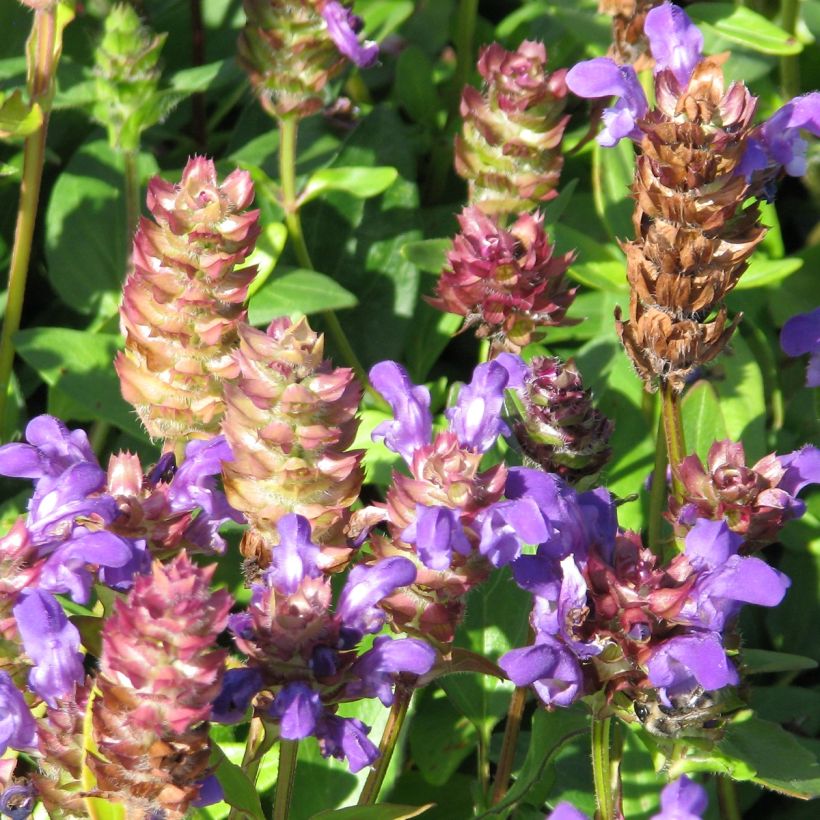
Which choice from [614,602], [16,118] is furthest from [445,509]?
[16,118]

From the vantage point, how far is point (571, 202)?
288 centimetres

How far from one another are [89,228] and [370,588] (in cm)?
149

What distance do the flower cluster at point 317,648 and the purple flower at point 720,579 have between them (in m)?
0.33

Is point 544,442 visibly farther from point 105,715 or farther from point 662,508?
point 105,715

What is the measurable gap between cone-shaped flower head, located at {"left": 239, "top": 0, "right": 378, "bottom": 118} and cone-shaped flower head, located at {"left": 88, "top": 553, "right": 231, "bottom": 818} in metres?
1.36

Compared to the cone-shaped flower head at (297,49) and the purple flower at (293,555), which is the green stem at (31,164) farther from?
the purple flower at (293,555)

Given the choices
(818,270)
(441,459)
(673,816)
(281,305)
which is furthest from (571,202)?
(673,816)

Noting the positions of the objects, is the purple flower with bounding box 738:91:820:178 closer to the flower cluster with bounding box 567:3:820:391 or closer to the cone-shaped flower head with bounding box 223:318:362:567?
the flower cluster with bounding box 567:3:820:391

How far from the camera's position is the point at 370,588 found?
1.33 metres

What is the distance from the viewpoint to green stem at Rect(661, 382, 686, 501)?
1825 millimetres

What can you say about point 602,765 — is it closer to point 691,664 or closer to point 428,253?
point 691,664

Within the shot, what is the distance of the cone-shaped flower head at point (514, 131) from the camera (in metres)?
2.15

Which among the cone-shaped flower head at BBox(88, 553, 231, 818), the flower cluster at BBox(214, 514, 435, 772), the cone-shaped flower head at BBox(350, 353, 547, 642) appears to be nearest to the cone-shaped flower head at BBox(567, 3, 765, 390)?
the cone-shaped flower head at BBox(350, 353, 547, 642)

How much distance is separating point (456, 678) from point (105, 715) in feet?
2.94
